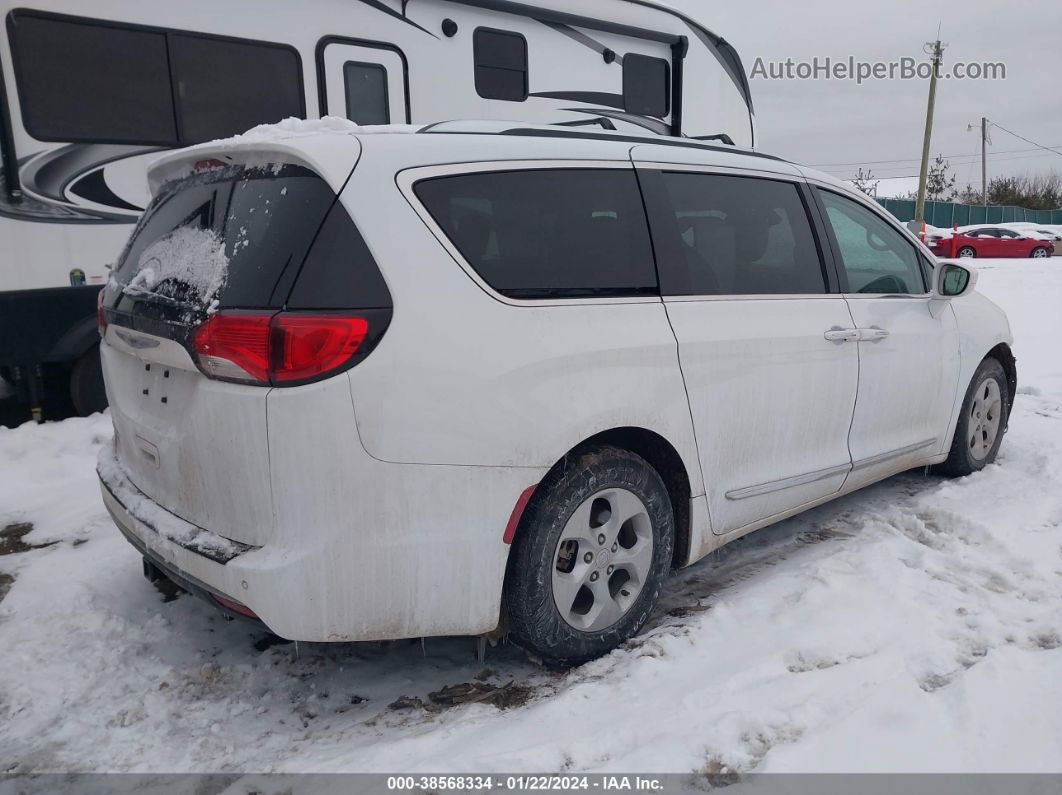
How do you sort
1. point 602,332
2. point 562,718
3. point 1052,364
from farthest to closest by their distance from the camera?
point 1052,364, point 602,332, point 562,718

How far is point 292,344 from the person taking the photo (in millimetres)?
2156

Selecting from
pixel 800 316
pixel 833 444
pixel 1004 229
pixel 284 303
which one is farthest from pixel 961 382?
pixel 1004 229

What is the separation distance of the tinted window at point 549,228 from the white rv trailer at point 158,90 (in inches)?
81.3

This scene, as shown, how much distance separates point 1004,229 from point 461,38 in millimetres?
27053

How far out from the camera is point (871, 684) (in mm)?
2471

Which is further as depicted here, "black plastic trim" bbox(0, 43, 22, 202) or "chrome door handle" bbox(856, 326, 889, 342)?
"black plastic trim" bbox(0, 43, 22, 202)

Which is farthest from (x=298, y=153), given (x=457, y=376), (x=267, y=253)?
(x=457, y=376)

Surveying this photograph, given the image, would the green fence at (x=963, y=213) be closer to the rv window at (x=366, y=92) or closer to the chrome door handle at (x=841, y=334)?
the rv window at (x=366, y=92)

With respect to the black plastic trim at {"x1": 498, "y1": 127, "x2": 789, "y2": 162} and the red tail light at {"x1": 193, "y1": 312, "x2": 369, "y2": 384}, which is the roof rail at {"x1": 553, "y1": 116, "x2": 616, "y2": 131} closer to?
the black plastic trim at {"x1": 498, "y1": 127, "x2": 789, "y2": 162}

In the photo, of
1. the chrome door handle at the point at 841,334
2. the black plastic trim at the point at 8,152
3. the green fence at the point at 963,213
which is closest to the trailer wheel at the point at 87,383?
the black plastic trim at the point at 8,152

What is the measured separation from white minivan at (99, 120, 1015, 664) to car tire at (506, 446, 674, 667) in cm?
1

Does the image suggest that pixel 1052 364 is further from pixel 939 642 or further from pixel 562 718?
pixel 562 718

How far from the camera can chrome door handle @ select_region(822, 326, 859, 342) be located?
3427 mm

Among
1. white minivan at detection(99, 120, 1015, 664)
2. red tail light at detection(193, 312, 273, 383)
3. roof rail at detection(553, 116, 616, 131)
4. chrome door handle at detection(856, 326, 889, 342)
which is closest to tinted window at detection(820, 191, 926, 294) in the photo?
chrome door handle at detection(856, 326, 889, 342)
